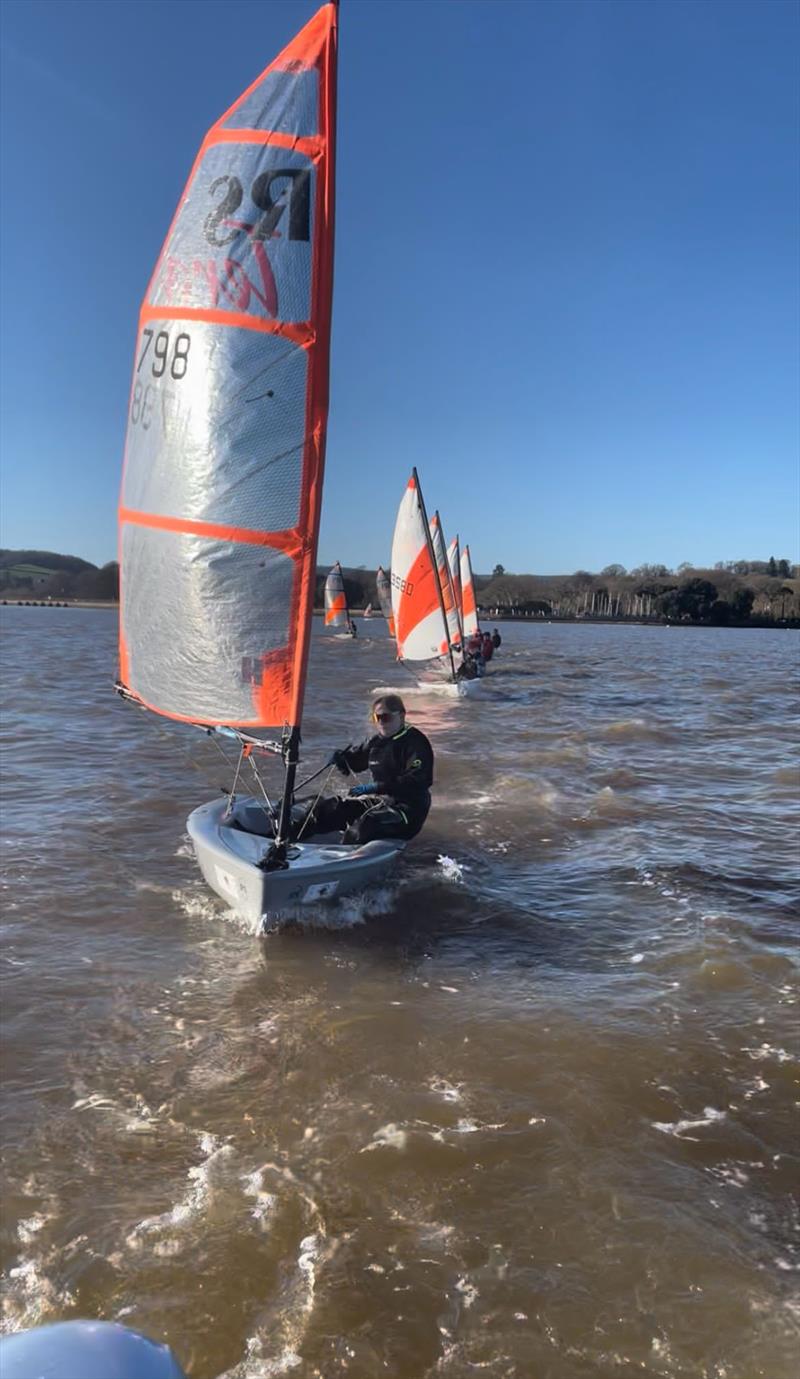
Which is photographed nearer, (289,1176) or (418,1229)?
(418,1229)

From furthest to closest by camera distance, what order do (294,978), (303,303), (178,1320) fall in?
(303,303), (294,978), (178,1320)

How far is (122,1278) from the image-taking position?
3.27m

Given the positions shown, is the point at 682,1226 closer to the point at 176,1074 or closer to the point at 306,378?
the point at 176,1074

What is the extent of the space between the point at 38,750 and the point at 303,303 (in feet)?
34.8

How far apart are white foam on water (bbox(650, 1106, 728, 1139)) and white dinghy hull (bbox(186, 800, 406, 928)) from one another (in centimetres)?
300

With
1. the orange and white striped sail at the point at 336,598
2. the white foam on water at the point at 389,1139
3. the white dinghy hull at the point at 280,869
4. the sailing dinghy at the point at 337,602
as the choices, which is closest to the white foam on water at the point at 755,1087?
the white foam on water at the point at 389,1139

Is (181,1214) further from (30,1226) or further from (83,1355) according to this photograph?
(83,1355)

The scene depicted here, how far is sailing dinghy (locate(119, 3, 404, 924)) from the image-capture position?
21.4ft

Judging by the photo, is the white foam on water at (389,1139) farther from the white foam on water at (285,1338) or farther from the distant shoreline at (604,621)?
the distant shoreline at (604,621)

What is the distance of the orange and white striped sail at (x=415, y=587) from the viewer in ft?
83.6

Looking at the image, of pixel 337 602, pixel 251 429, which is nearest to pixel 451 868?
pixel 251 429

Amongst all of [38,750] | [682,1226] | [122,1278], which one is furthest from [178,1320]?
[38,750]

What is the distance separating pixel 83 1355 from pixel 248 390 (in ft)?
19.8

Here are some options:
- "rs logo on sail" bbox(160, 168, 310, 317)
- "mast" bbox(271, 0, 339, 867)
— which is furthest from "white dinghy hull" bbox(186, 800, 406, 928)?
"rs logo on sail" bbox(160, 168, 310, 317)
